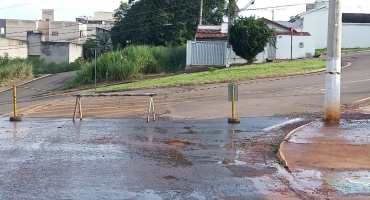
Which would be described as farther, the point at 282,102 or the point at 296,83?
the point at 296,83

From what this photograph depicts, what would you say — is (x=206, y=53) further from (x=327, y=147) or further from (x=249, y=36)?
(x=327, y=147)

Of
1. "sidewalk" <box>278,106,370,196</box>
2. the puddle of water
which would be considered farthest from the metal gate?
the puddle of water

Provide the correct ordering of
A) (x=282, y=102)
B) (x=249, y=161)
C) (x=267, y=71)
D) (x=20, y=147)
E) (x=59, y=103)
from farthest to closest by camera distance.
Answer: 1. (x=267, y=71)
2. (x=59, y=103)
3. (x=282, y=102)
4. (x=20, y=147)
5. (x=249, y=161)

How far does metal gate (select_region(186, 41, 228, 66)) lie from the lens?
42.0 meters

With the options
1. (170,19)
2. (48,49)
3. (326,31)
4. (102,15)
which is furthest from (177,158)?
(102,15)

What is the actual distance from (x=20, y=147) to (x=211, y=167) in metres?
4.63

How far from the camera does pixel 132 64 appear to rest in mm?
40844

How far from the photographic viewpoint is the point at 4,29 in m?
99.8

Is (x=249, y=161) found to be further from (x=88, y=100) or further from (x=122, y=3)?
(x=122, y=3)

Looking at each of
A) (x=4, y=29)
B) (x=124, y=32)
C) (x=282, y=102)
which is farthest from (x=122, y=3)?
(x=282, y=102)

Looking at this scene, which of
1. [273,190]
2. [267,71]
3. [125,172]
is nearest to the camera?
[273,190]

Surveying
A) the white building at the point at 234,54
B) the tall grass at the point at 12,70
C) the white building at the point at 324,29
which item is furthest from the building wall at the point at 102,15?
the white building at the point at 234,54

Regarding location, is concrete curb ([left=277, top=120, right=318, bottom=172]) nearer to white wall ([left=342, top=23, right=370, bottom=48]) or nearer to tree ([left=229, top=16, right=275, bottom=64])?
tree ([left=229, top=16, right=275, bottom=64])

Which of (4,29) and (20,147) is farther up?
(4,29)
